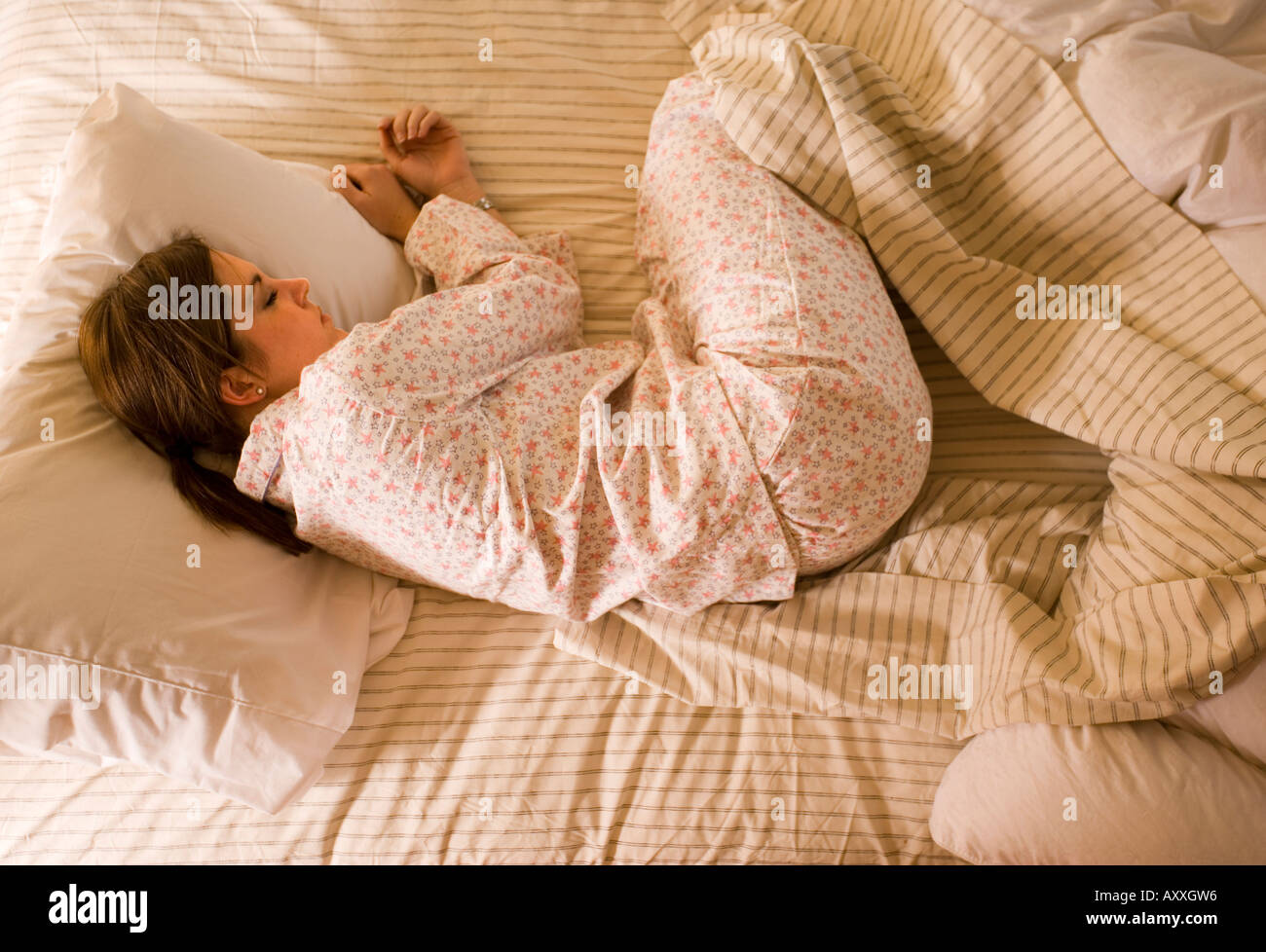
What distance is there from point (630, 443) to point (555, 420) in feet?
0.35

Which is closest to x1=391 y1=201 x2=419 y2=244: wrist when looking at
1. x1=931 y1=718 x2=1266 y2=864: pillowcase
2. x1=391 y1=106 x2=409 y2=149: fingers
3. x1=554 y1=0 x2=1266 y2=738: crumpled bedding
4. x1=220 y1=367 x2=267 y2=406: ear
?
x1=391 y1=106 x2=409 y2=149: fingers

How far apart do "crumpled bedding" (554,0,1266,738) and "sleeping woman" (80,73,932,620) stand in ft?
0.20

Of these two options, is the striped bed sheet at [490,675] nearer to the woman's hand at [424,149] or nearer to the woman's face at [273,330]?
the woman's hand at [424,149]

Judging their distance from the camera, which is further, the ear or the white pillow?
the ear

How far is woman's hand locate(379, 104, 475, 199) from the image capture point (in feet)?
4.22

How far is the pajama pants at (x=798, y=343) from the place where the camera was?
38.1 inches

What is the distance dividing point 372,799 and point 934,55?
1234mm

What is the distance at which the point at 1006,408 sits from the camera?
3.57 ft

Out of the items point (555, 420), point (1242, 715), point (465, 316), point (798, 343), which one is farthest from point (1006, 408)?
point (465, 316)

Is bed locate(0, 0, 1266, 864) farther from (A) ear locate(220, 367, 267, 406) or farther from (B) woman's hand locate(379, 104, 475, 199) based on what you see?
(A) ear locate(220, 367, 267, 406)

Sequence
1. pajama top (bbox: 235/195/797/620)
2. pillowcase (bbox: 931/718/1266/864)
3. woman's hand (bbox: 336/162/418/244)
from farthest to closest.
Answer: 1. woman's hand (bbox: 336/162/418/244)
2. pajama top (bbox: 235/195/797/620)
3. pillowcase (bbox: 931/718/1266/864)

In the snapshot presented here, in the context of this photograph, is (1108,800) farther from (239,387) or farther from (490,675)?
(239,387)

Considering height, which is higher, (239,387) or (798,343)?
(798,343)

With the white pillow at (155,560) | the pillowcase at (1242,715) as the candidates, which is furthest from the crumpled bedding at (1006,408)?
the white pillow at (155,560)
